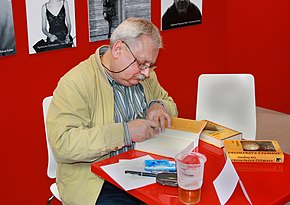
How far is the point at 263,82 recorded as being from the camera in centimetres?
436

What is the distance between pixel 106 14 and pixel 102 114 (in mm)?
1167

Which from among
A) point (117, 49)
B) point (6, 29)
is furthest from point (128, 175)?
point (6, 29)

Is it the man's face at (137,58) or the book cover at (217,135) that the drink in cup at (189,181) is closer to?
the book cover at (217,135)

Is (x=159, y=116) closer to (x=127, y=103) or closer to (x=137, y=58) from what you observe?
(x=127, y=103)

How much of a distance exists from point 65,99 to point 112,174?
0.40 meters

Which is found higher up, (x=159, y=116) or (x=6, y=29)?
(x=6, y=29)

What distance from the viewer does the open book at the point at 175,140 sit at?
1976mm

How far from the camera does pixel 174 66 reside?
3676mm

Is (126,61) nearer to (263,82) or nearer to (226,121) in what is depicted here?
(226,121)

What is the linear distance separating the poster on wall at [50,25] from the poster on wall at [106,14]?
0.15m

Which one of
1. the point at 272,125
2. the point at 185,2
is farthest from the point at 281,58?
the point at 185,2

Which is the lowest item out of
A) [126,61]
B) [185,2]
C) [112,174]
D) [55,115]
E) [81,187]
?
[81,187]

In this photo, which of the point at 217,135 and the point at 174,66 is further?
the point at 174,66

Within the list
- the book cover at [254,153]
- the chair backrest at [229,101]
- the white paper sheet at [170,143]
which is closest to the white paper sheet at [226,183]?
the book cover at [254,153]
